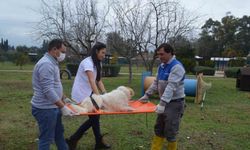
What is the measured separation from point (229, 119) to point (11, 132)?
541cm

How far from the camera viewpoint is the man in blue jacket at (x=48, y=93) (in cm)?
438

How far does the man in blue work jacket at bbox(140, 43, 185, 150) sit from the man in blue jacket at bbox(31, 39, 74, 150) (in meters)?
1.30

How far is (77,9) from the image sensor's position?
21953 mm

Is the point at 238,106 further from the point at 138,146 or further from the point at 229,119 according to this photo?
the point at 138,146

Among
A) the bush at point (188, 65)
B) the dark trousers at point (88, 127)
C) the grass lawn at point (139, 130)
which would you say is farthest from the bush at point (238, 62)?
the dark trousers at point (88, 127)

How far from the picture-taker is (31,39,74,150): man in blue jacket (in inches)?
172

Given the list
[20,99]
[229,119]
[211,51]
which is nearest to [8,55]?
[211,51]

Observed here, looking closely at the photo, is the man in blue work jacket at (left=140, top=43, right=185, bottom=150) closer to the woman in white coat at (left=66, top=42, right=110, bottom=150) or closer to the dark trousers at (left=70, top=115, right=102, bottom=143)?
the woman in white coat at (left=66, top=42, right=110, bottom=150)

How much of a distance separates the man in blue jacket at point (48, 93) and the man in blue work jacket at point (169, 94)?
4.27ft

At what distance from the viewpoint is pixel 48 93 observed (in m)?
4.38

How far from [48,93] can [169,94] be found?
159cm

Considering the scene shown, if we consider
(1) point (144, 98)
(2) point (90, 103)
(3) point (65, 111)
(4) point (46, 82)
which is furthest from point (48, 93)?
(1) point (144, 98)

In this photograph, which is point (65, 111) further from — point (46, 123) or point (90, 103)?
point (90, 103)

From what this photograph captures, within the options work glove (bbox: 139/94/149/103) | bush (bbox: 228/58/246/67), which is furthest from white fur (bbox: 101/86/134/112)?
bush (bbox: 228/58/246/67)
